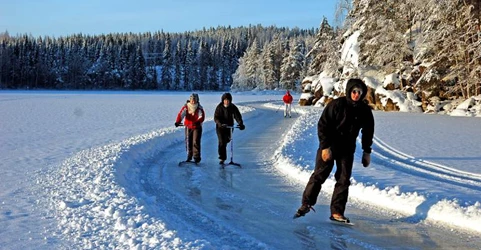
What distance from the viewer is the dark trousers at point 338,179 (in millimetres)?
5789

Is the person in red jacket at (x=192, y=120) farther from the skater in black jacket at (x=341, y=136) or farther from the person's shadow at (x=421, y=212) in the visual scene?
the person's shadow at (x=421, y=212)

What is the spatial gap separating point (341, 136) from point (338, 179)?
0.66 metres

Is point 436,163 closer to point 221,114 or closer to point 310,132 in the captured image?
point 221,114

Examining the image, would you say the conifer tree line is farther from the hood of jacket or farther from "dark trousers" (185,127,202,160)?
the hood of jacket

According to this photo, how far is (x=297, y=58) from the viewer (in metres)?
81.7

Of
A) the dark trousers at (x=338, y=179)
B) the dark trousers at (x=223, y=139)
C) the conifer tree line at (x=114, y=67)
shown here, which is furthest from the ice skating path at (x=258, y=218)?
the conifer tree line at (x=114, y=67)

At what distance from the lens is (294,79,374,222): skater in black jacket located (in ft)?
18.2

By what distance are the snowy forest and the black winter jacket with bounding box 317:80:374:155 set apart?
66.4 ft

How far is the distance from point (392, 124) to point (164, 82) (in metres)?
97.0

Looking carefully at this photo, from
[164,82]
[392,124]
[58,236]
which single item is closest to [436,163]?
[58,236]

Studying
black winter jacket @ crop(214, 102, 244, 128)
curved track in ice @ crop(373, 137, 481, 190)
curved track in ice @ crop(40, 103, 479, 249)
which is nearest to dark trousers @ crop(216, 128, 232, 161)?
black winter jacket @ crop(214, 102, 244, 128)

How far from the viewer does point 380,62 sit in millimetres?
32500

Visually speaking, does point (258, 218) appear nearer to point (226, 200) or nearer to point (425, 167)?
point (226, 200)

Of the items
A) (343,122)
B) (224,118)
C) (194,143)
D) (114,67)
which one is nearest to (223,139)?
(224,118)
